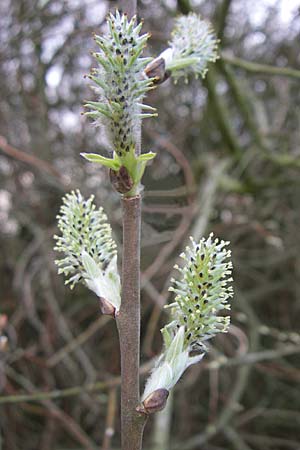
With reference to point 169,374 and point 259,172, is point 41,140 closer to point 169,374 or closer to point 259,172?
point 259,172

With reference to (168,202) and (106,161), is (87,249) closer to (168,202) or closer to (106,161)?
(106,161)

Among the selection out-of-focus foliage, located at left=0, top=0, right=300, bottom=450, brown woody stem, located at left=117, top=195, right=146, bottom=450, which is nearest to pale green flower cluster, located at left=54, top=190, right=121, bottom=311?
brown woody stem, located at left=117, top=195, right=146, bottom=450

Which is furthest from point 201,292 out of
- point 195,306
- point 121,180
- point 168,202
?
point 168,202

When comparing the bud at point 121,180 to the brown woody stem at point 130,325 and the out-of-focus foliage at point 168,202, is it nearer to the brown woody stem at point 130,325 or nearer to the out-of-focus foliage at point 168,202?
the brown woody stem at point 130,325

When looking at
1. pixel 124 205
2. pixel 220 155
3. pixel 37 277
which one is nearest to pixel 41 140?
pixel 37 277

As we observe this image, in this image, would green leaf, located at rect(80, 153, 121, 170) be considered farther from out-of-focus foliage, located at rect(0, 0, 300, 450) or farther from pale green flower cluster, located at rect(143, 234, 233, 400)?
out-of-focus foliage, located at rect(0, 0, 300, 450)
